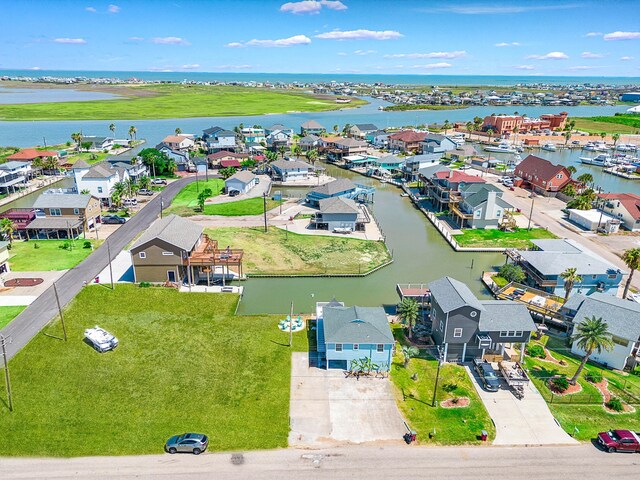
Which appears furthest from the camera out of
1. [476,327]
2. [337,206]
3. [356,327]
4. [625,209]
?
[625,209]

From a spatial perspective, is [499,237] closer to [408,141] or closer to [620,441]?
[620,441]

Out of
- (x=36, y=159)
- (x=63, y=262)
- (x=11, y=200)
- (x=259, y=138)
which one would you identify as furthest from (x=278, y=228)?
(x=259, y=138)

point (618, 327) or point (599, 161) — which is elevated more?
point (599, 161)

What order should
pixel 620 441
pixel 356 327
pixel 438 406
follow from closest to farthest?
1. pixel 620 441
2. pixel 438 406
3. pixel 356 327

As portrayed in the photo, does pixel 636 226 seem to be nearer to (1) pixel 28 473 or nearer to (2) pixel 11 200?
(1) pixel 28 473

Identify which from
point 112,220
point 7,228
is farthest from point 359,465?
point 112,220

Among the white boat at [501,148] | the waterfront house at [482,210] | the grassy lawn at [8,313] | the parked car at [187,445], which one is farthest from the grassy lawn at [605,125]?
the grassy lawn at [8,313]
